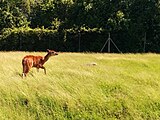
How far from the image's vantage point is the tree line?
3144 cm

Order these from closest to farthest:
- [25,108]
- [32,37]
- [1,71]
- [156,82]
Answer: [25,108] < [156,82] < [1,71] < [32,37]

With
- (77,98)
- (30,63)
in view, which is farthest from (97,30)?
(77,98)

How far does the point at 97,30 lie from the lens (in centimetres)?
3209

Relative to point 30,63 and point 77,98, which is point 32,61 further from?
point 77,98

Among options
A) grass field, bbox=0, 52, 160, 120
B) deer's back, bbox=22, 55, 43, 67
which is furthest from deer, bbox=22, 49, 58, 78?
grass field, bbox=0, 52, 160, 120

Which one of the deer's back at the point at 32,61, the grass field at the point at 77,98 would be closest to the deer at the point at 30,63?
the deer's back at the point at 32,61

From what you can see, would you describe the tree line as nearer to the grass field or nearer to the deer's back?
the deer's back

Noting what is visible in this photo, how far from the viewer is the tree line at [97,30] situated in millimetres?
31438

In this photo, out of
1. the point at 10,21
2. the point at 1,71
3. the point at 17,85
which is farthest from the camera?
the point at 10,21

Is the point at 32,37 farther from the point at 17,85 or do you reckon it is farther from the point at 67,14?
the point at 17,85

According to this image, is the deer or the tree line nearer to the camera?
the deer

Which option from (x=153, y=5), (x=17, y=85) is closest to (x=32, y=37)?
(x=153, y=5)

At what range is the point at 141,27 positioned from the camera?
31.4 meters

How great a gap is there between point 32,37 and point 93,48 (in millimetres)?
5645
